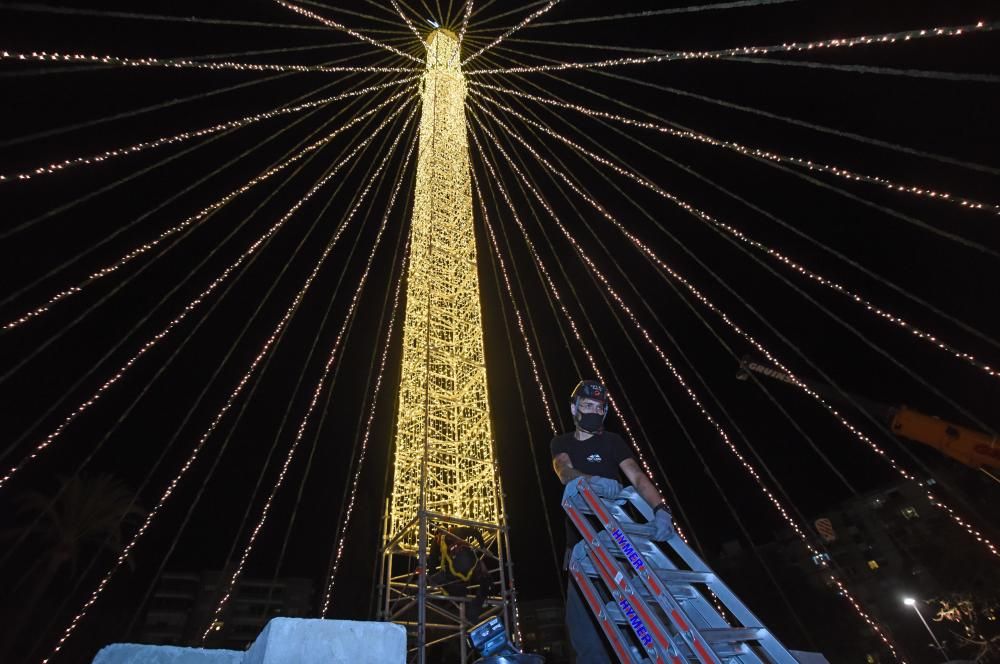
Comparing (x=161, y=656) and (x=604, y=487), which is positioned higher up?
(x=604, y=487)

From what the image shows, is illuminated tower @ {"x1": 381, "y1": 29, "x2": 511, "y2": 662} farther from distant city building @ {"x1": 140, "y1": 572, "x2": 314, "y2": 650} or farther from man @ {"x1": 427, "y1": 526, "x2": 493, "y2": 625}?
distant city building @ {"x1": 140, "y1": 572, "x2": 314, "y2": 650}

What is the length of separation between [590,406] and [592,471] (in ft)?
1.77

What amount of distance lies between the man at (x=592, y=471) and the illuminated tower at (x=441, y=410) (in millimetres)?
4694

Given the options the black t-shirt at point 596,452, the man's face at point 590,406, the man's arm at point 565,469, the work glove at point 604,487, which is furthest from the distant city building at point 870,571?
the work glove at point 604,487

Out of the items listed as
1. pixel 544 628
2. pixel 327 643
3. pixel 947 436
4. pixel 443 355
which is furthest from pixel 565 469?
pixel 544 628

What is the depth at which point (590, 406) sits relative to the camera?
469cm

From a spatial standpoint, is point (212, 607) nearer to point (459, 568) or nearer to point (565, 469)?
→ point (459, 568)

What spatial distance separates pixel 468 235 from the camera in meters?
13.6

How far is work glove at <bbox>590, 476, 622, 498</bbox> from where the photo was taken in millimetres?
4012

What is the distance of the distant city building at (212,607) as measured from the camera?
44928 mm

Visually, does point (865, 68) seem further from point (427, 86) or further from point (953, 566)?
point (953, 566)

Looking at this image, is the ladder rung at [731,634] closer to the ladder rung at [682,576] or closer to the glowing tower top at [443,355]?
the ladder rung at [682,576]

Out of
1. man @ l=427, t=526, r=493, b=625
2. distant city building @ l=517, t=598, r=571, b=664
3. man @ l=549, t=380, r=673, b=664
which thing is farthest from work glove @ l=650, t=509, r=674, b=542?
distant city building @ l=517, t=598, r=571, b=664

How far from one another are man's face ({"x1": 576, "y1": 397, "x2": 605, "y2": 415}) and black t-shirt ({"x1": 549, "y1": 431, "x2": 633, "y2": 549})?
0.66 ft
